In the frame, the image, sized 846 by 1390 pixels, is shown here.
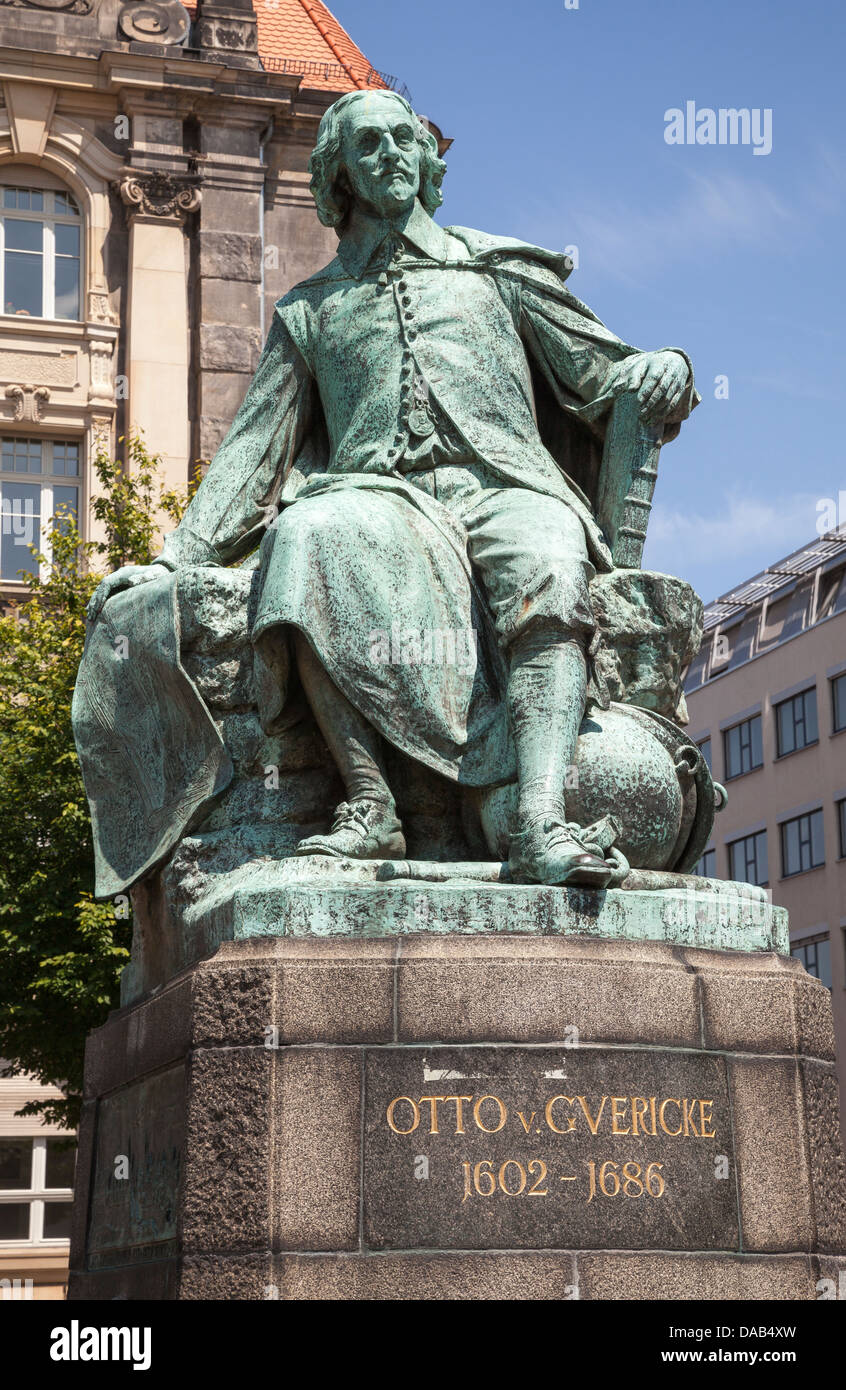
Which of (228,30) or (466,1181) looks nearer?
(466,1181)

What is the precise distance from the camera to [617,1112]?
5.68 metres

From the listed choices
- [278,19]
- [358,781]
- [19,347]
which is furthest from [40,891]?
[278,19]

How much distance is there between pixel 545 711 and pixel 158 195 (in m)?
25.9

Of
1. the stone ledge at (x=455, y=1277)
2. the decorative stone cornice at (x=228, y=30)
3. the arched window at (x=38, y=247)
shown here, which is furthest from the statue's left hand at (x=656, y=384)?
the decorative stone cornice at (x=228, y=30)

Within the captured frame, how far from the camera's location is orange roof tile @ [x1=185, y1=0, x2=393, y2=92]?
34.0 metres

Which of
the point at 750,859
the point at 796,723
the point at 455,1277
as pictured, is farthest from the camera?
the point at 750,859

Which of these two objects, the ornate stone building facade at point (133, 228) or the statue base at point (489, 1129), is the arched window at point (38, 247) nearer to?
the ornate stone building facade at point (133, 228)

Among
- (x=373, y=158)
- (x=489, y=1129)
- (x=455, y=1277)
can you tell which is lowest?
(x=455, y=1277)

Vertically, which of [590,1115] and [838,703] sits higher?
[838,703]

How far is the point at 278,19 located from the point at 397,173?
1244 inches

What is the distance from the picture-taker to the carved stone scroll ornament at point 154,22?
1246 inches

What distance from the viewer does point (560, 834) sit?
6.05 metres

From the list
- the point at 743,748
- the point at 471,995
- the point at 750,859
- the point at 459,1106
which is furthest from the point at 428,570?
the point at 743,748

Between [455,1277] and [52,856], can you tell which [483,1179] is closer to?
[455,1277]
